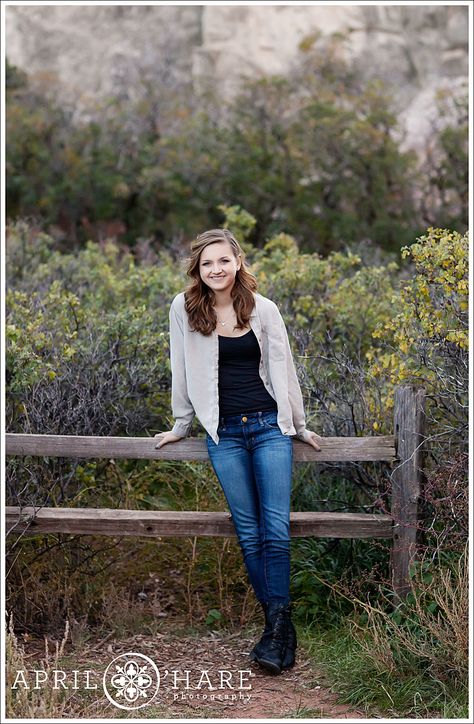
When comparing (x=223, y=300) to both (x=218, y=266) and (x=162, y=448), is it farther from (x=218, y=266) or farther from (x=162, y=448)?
(x=162, y=448)

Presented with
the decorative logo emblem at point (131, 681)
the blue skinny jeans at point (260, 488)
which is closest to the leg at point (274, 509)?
the blue skinny jeans at point (260, 488)

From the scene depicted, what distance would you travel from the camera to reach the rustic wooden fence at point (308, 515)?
172 inches

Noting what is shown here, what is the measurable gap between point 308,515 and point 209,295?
1279mm

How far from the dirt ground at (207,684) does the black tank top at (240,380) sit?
132cm

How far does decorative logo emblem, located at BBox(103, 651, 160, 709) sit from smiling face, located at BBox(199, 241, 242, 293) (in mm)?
1904

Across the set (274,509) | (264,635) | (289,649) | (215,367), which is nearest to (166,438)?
(215,367)

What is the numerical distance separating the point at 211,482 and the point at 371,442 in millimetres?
1279

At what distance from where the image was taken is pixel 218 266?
13.8 feet

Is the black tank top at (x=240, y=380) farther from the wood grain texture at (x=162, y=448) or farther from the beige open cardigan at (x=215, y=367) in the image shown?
the wood grain texture at (x=162, y=448)

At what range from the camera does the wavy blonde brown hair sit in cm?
422

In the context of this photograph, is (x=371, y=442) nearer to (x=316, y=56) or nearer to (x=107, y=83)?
(x=316, y=56)

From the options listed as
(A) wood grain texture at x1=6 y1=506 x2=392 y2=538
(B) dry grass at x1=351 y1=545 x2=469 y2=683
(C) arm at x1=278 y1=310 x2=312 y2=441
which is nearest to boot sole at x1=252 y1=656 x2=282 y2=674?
A: (B) dry grass at x1=351 y1=545 x2=469 y2=683

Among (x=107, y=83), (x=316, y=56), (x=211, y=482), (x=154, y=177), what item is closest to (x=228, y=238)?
Answer: (x=211, y=482)

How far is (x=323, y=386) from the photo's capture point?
5434mm
